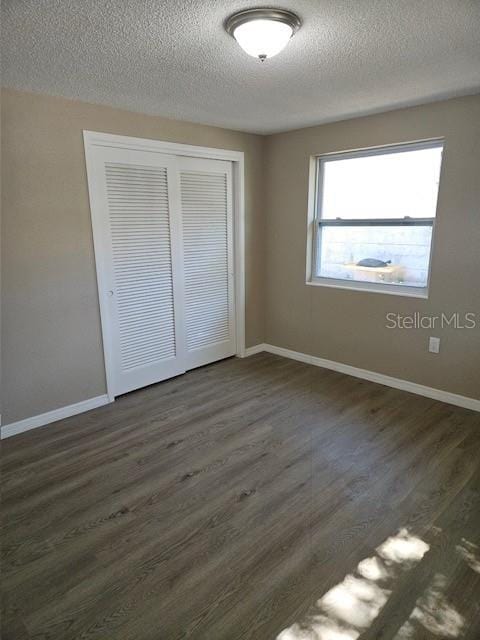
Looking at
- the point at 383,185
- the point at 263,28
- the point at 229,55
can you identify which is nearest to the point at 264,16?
the point at 263,28

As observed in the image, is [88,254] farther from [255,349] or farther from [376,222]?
[376,222]

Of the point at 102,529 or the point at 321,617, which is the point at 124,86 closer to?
the point at 102,529

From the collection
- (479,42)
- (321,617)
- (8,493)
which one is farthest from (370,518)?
(479,42)

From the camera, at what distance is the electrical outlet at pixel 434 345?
3.20 metres

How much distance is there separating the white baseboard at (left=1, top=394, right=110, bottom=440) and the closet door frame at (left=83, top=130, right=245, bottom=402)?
5.1 inches

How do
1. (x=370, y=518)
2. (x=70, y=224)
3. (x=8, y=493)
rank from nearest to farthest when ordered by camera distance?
(x=370, y=518) → (x=8, y=493) → (x=70, y=224)

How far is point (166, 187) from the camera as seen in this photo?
3.39 meters

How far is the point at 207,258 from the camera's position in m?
3.88

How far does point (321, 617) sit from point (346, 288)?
276 centimetres

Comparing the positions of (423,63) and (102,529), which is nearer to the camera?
(102,529)

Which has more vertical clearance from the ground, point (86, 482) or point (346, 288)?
point (346, 288)

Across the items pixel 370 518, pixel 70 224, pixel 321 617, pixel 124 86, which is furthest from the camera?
pixel 70 224

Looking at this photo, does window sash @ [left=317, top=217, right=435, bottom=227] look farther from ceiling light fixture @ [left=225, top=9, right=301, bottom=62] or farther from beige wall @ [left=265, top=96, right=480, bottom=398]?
ceiling light fixture @ [left=225, top=9, right=301, bottom=62]

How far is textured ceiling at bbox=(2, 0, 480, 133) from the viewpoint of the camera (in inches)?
61.5
